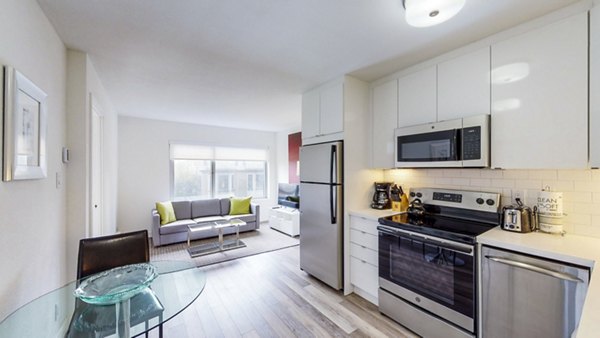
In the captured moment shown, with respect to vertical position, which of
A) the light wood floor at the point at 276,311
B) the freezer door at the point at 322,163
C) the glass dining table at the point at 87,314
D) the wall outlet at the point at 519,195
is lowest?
the light wood floor at the point at 276,311

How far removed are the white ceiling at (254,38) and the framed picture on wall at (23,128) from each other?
2.07ft

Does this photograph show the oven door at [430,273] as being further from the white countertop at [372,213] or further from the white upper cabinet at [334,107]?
the white upper cabinet at [334,107]

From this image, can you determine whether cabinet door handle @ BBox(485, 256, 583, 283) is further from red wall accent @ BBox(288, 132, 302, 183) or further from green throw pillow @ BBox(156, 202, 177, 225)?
green throw pillow @ BBox(156, 202, 177, 225)

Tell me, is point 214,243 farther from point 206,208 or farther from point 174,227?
point 206,208

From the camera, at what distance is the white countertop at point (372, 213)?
2.39 meters

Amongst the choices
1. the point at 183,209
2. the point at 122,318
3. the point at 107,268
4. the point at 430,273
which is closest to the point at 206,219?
the point at 183,209

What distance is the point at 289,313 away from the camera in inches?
91.4

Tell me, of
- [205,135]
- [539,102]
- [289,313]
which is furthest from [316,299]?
[205,135]

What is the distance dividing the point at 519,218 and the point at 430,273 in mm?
769

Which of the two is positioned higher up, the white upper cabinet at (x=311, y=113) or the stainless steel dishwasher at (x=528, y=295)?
the white upper cabinet at (x=311, y=113)

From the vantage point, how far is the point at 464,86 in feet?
6.62

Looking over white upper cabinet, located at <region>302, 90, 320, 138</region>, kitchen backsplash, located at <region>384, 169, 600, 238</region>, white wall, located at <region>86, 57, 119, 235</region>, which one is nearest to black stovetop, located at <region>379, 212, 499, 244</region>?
kitchen backsplash, located at <region>384, 169, 600, 238</region>

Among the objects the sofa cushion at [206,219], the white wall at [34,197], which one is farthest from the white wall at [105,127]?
the sofa cushion at [206,219]

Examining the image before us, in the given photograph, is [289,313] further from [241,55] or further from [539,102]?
[539,102]
